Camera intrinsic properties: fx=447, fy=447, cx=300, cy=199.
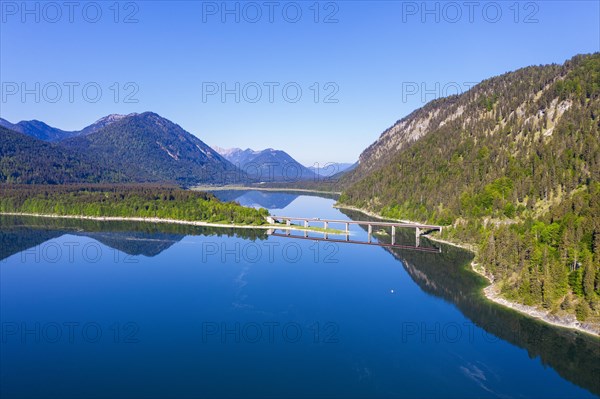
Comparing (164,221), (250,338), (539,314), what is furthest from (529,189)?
(164,221)

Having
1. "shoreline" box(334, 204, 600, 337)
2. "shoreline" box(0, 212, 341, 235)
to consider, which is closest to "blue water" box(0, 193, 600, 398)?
"shoreline" box(334, 204, 600, 337)

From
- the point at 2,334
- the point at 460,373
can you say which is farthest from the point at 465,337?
the point at 2,334

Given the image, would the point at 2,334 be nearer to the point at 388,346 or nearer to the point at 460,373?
the point at 388,346

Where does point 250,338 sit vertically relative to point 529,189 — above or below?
below

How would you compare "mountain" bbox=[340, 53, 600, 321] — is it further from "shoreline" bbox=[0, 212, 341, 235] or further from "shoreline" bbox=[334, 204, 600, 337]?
"shoreline" bbox=[0, 212, 341, 235]

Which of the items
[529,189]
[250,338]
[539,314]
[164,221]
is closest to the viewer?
[250,338]

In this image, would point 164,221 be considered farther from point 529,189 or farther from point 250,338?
point 529,189

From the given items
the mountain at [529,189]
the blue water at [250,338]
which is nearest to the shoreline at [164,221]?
the mountain at [529,189]
